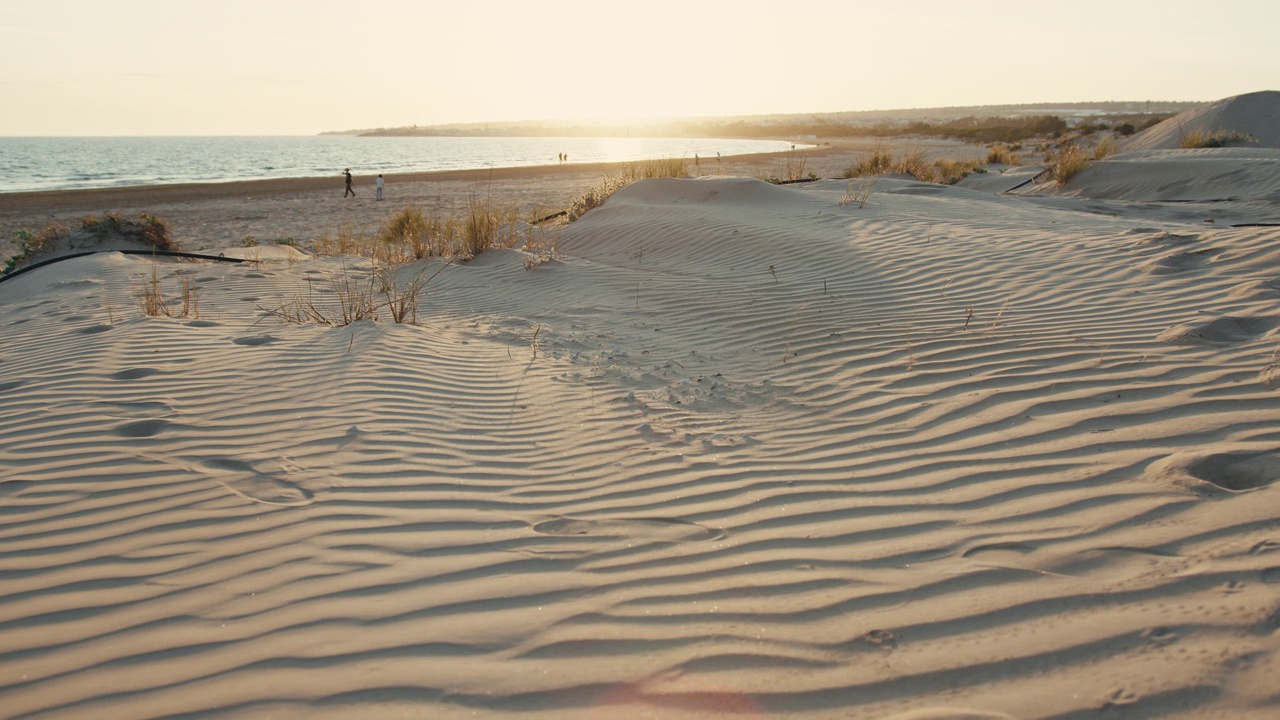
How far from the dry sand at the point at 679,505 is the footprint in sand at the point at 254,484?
2 centimetres

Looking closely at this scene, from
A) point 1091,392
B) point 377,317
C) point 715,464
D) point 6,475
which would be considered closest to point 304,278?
point 377,317

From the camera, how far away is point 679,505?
290 cm

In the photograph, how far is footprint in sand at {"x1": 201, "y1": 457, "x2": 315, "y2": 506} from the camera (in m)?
2.99

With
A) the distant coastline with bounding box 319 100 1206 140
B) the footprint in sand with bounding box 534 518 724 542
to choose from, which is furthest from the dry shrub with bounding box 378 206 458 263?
the distant coastline with bounding box 319 100 1206 140

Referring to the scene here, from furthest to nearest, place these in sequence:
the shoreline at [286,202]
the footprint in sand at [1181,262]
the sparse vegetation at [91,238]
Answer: the shoreline at [286,202] → the sparse vegetation at [91,238] → the footprint in sand at [1181,262]

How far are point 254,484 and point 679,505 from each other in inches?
66.2

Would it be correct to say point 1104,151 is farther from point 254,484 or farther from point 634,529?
point 254,484

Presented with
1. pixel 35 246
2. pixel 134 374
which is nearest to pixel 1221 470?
pixel 134 374

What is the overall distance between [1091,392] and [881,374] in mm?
1008

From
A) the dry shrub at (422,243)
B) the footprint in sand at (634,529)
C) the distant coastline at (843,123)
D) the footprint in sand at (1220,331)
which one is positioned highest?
the distant coastline at (843,123)

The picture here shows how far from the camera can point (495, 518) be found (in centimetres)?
282

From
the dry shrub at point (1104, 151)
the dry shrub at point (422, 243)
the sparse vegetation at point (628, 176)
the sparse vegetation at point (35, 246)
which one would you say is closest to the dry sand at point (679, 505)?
the dry shrub at point (422, 243)

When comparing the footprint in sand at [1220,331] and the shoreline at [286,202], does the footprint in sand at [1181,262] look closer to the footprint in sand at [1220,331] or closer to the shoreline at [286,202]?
the footprint in sand at [1220,331]

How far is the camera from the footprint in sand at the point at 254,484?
9.80ft
